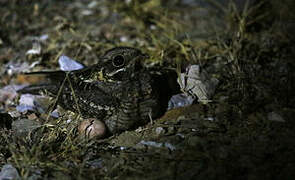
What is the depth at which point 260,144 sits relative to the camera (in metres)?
2.70

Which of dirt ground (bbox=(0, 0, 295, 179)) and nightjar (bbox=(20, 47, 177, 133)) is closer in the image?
dirt ground (bbox=(0, 0, 295, 179))

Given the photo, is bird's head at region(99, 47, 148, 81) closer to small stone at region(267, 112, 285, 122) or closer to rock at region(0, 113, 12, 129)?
rock at region(0, 113, 12, 129)

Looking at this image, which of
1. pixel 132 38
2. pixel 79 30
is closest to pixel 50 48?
pixel 79 30

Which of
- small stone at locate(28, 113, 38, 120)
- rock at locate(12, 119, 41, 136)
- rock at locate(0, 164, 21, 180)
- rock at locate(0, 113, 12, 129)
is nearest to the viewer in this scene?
rock at locate(0, 164, 21, 180)

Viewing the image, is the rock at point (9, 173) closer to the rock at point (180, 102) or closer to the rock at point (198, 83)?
the rock at point (180, 102)

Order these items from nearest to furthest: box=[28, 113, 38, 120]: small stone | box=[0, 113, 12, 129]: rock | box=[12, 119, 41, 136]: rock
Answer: box=[12, 119, 41, 136]: rock < box=[0, 113, 12, 129]: rock < box=[28, 113, 38, 120]: small stone

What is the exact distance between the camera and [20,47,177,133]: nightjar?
302 centimetres

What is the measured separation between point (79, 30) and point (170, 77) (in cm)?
174

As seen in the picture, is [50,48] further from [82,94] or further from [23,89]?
[82,94]

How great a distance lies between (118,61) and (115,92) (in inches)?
9.4

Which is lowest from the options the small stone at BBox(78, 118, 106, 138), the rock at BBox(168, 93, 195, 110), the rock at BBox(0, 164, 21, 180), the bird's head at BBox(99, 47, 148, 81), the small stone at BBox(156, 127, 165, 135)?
the rock at BBox(0, 164, 21, 180)

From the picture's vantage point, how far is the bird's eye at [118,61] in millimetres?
3041

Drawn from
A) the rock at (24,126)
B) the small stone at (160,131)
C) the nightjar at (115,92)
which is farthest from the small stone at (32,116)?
the small stone at (160,131)

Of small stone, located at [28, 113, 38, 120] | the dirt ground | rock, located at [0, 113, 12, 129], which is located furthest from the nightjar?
rock, located at [0, 113, 12, 129]
